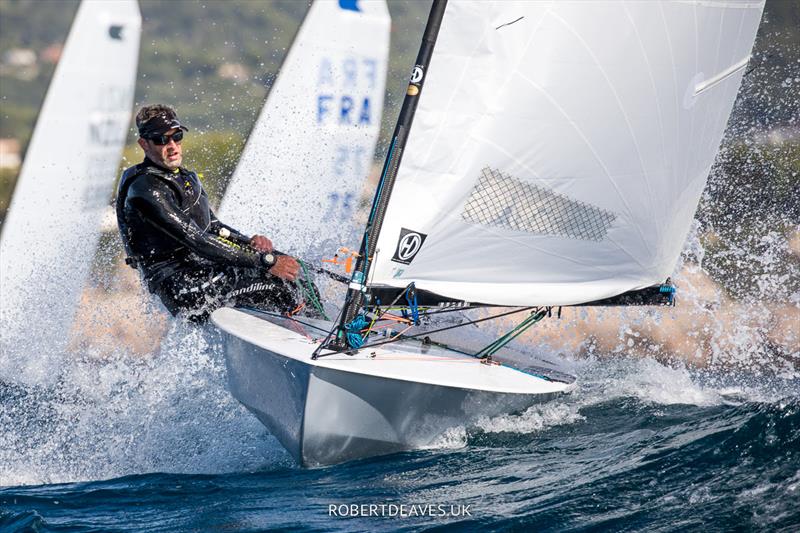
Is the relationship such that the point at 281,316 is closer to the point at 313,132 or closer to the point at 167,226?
the point at 167,226

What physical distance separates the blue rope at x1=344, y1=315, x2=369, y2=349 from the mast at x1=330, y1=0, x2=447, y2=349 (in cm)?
1

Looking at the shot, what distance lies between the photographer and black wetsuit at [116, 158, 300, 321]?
4.15m

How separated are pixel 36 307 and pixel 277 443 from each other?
141 inches

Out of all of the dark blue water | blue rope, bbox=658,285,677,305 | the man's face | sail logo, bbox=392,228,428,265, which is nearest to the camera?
the dark blue water

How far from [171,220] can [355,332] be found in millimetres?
917

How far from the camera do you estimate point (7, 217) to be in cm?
718

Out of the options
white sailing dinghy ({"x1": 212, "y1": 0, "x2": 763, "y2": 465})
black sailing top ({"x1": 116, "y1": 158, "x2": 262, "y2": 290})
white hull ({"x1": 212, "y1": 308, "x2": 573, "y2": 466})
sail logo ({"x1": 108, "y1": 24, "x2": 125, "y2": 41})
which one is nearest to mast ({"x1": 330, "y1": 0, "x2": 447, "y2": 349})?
white sailing dinghy ({"x1": 212, "y1": 0, "x2": 763, "y2": 465})

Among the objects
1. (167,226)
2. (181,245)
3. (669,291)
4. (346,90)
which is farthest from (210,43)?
(669,291)

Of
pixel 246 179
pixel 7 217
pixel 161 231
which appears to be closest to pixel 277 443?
pixel 161 231

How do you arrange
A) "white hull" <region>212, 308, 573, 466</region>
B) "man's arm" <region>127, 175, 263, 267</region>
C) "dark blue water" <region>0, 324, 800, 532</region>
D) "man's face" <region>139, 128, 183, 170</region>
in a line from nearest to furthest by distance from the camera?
Result: "dark blue water" <region>0, 324, 800, 532</region> → "white hull" <region>212, 308, 573, 466</region> → "man's arm" <region>127, 175, 263, 267</region> → "man's face" <region>139, 128, 183, 170</region>

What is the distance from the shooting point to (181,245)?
169 inches

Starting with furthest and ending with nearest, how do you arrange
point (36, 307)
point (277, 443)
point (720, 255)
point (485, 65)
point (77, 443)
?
point (720, 255) → point (36, 307) → point (77, 443) → point (277, 443) → point (485, 65)

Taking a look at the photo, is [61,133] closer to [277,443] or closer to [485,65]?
[277,443]

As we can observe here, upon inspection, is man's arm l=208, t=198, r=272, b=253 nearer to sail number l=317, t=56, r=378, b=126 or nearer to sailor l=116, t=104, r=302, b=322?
sailor l=116, t=104, r=302, b=322
